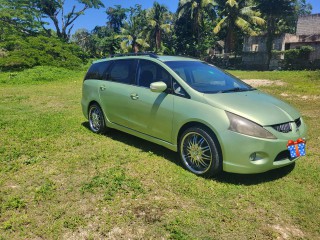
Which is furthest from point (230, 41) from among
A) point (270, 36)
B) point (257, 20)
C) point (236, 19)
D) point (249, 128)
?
point (249, 128)

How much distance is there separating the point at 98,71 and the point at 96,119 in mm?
1046

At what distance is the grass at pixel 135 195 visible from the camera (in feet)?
10.4

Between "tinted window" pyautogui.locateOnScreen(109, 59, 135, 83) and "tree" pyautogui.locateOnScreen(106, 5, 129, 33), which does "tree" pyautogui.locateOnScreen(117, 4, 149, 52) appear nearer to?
"tree" pyautogui.locateOnScreen(106, 5, 129, 33)

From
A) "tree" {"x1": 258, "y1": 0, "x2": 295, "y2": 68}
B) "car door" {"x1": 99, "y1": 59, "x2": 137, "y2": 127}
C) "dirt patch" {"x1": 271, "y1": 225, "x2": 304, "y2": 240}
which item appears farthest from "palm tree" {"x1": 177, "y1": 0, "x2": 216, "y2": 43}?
"dirt patch" {"x1": 271, "y1": 225, "x2": 304, "y2": 240}

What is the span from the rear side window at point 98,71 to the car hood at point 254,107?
9.07 feet

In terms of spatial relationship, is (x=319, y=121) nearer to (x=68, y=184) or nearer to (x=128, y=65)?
(x=128, y=65)

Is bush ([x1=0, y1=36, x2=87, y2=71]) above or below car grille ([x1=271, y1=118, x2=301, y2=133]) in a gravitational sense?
above

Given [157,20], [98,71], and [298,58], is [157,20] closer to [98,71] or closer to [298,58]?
[298,58]

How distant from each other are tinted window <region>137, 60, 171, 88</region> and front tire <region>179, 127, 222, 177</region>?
0.95 m

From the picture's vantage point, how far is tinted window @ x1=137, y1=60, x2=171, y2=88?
4953 millimetres

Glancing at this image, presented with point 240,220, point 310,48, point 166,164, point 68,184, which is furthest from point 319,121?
point 310,48

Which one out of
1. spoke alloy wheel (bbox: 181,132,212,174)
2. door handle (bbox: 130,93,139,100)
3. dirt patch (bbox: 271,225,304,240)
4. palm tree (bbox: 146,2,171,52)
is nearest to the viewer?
dirt patch (bbox: 271,225,304,240)

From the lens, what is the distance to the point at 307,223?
330 centimetres

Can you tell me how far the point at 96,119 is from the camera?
21.8 feet
